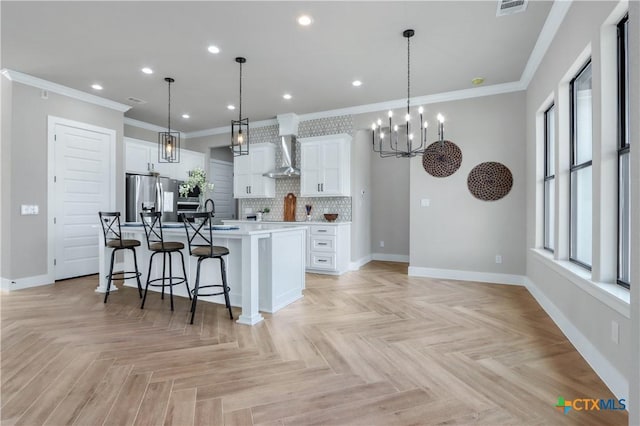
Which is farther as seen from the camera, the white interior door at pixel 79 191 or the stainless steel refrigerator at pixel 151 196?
the stainless steel refrigerator at pixel 151 196

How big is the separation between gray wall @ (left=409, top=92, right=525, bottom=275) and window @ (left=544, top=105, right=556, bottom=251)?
65cm

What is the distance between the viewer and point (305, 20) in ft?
10.2

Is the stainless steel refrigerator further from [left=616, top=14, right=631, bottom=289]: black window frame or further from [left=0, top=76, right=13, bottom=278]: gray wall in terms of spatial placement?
[left=616, top=14, right=631, bottom=289]: black window frame

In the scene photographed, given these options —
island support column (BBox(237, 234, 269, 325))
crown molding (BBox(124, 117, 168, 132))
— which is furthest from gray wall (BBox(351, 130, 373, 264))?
crown molding (BBox(124, 117, 168, 132))

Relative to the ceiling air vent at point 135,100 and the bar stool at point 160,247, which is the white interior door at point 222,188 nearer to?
the ceiling air vent at point 135,100

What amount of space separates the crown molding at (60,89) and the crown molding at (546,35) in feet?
19.7

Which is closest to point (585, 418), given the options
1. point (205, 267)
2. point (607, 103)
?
point (607, 103)

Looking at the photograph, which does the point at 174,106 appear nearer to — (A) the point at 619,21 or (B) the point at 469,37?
(B) the point at 469,37

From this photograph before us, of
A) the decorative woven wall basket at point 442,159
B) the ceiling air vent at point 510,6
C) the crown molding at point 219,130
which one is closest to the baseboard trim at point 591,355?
the decorative woven wall basket at point 442,159

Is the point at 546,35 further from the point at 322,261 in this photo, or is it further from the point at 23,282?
the point at 23,282

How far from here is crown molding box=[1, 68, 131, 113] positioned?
14.0 ft

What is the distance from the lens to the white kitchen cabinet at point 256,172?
6262 mm

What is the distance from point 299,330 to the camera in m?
2.87

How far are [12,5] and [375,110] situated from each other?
4.56m
